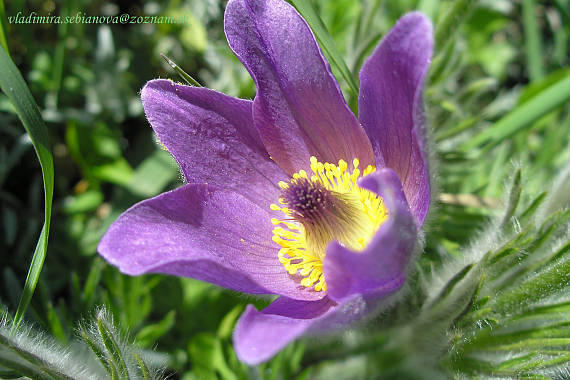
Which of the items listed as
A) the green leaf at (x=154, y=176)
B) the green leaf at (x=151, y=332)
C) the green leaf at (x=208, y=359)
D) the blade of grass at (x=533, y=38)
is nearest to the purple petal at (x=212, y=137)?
the green leaf at (x=151, y=332)

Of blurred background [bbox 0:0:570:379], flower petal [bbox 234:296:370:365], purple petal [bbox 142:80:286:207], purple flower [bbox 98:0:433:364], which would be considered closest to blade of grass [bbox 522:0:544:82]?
blurred background [bbox 0:0:570:379]

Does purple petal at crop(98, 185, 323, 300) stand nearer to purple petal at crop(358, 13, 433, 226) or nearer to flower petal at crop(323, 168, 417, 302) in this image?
flower petal at crop(323, 168, 417, 302)

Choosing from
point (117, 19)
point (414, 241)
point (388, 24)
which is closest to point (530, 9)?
point (388, 24)

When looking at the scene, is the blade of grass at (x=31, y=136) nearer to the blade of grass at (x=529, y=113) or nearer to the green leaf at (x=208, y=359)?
the green leaf at (x=208, y=359)

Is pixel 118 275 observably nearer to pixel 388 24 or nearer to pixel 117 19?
pixel 117 19

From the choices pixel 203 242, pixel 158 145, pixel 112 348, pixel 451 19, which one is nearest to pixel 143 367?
pixel 112 348
